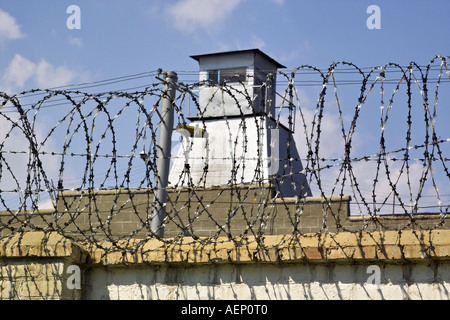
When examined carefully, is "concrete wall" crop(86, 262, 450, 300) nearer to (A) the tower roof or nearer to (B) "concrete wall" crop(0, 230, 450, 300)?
(B) "concrete wall" crop(0, 230, 450, 300)

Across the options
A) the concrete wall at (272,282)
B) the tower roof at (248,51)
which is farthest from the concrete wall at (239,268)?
the tower roof at (248,51)

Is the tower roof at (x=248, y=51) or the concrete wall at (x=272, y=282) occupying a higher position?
the tower roof at (x=248, y=51)

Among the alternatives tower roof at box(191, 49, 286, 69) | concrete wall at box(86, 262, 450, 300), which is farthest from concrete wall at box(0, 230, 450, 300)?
tower roof at box(191, 49, 286, 69)

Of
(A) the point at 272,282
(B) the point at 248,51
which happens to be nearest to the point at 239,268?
(A) the point at 272,282

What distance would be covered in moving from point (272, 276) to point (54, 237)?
2.37 meters

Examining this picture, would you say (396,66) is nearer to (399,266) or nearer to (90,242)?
(399,266)

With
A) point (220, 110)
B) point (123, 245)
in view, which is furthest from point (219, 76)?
point (123, 245)

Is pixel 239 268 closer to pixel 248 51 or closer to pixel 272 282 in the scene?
pixel 272 282

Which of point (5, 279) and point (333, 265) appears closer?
point (333, 265)

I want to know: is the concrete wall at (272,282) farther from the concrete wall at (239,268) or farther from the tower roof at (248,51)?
the tower roof at (248,51)

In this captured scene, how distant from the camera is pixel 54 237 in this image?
8594 mm

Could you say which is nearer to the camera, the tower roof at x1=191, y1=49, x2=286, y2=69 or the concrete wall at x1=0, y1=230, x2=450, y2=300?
the concrete wall at x1=0, y1=230, x2=450, y2=300

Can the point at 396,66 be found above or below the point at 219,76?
below

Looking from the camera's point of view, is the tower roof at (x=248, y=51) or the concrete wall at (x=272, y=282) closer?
the concrete wall at (x=272, y=282)
